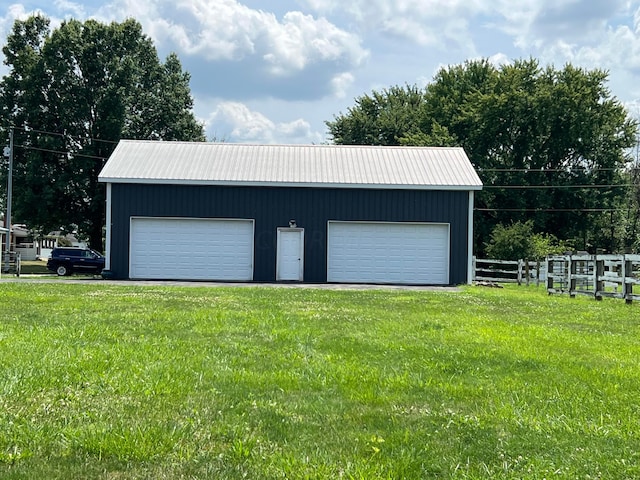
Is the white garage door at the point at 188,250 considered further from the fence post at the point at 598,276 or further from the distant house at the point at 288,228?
the fence post at the point at 598,276

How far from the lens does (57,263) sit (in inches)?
1105

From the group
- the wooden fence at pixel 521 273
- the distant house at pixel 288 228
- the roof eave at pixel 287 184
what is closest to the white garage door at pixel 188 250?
the distant house at pixel 288 228

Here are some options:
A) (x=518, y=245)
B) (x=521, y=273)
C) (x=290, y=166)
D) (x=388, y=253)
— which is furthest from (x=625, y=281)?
(x=518, y=245)

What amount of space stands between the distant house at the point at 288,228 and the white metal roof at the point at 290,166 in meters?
0.08

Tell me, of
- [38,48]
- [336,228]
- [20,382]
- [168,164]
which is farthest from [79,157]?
[20,382]

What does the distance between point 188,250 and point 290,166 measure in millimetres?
4574

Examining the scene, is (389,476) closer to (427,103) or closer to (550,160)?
(550,160)

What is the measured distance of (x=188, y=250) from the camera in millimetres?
20219

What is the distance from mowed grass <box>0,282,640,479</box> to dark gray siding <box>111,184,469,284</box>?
11.5 m

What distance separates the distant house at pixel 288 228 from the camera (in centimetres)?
2014

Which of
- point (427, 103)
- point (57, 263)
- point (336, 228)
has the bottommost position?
point (57, 263)

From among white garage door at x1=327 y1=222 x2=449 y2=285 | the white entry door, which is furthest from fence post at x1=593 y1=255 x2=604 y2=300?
the white entry door

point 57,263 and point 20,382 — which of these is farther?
point 57,263

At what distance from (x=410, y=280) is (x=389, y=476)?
17.3 metres
